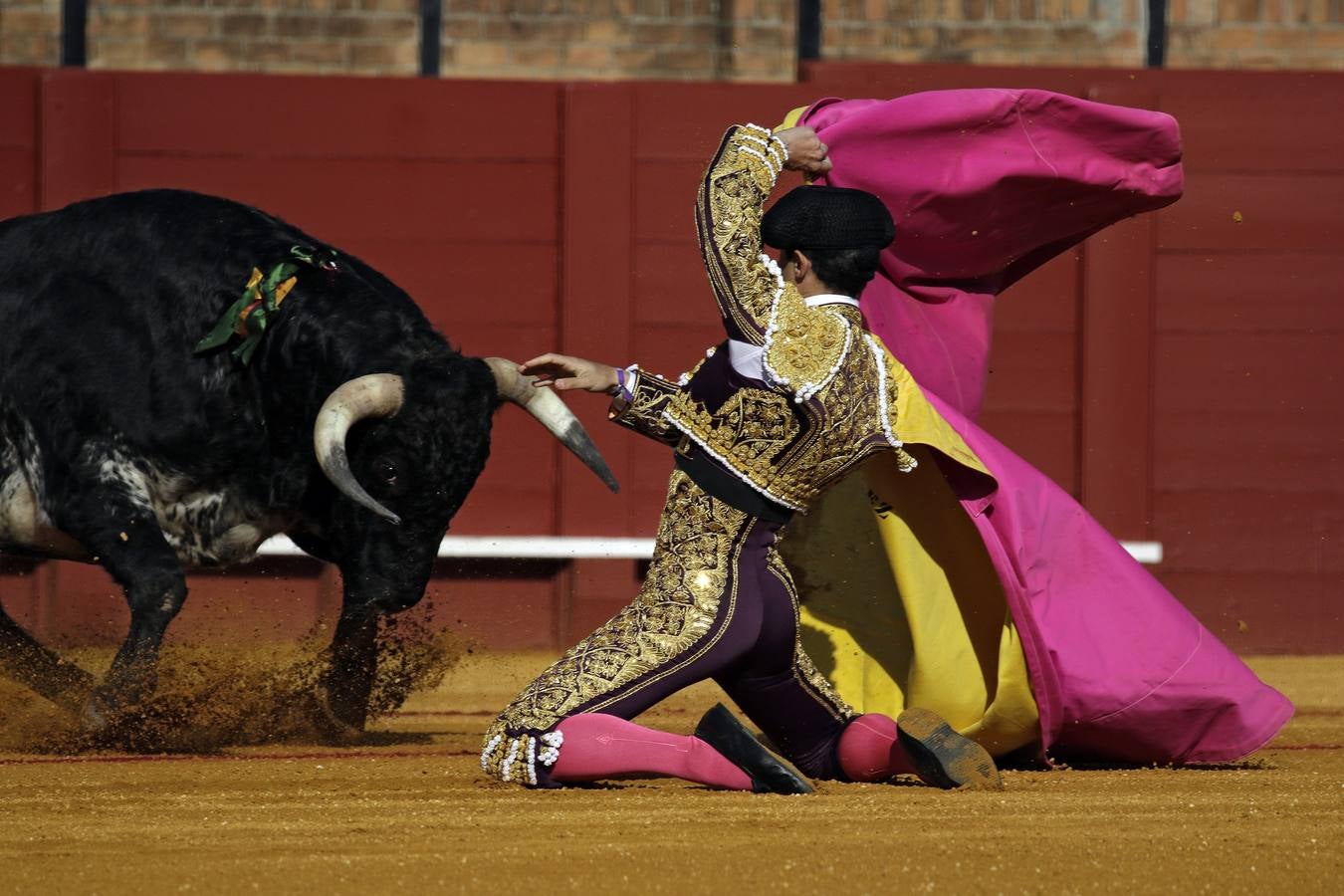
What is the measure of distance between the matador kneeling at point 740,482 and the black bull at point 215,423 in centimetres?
73

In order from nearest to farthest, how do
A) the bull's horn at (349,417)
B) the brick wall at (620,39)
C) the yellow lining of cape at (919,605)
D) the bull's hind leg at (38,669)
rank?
the yellow lining of cape at (919,605) < the bull's horn at (349,417) < the bull's hind leg at (38,669) < the brick wall at (620,39)

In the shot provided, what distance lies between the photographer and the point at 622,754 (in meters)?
3.38

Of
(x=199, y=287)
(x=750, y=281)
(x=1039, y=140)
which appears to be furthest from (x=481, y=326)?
(x=750, y=281)

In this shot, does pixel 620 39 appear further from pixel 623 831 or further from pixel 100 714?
pixel 623 831

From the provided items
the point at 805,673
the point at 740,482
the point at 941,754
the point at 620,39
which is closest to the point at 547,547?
the point at 620,39

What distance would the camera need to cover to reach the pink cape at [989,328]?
12.6 ft

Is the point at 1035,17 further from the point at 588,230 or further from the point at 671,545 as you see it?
the point at 671,545

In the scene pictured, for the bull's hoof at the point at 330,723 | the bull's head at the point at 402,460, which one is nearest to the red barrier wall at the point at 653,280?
the bull's hoof at the point at 330,723

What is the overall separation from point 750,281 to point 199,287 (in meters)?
1.43

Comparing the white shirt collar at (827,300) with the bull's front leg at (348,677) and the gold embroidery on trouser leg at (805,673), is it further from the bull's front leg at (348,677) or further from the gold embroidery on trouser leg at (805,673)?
the bull's front leg at (348,677)

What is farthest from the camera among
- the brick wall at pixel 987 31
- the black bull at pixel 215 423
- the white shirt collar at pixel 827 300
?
the brick wall at pixel 987 31

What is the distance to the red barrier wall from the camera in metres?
6.31

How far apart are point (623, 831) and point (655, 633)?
0.44 metres

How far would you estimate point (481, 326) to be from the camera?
6.40 metres
